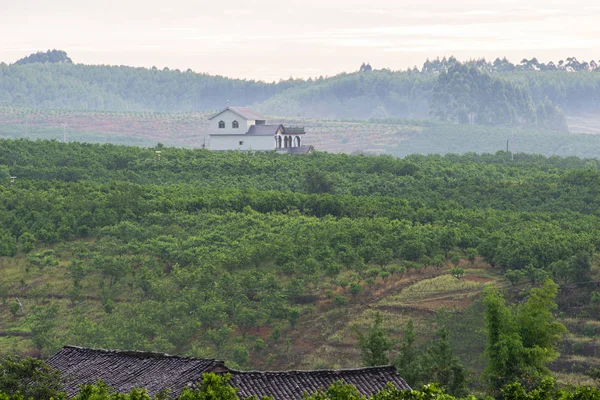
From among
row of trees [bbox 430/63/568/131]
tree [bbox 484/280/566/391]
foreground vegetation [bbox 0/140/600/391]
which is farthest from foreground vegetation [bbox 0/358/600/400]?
row of trees [bbox 430/63/568/131]

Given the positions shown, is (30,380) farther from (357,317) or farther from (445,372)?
(357,317)

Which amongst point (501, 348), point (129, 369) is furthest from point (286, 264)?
point (129, 369)

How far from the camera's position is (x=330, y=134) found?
12975 cm

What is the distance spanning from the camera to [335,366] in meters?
31.4

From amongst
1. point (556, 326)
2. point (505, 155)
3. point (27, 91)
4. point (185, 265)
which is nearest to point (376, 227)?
Result: point (185, 265)

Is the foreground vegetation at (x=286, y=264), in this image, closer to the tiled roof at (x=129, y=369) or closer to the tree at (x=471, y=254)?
the tree at (x=471, y=254)

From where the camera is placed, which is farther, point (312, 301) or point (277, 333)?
point (312, 301)

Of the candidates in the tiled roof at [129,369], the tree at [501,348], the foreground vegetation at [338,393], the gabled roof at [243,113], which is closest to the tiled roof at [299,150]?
the gabled roof at [243,113]

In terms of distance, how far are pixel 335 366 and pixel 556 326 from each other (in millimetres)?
8549

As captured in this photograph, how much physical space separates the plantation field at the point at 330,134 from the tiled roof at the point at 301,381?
99.5 meters

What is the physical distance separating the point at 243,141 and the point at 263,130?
1.76m

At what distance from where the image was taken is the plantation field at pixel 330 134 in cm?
12162

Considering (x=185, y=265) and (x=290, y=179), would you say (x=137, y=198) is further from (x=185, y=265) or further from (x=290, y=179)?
(x=290, y=179)

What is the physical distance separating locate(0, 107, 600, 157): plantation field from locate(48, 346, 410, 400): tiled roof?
98.3 m
